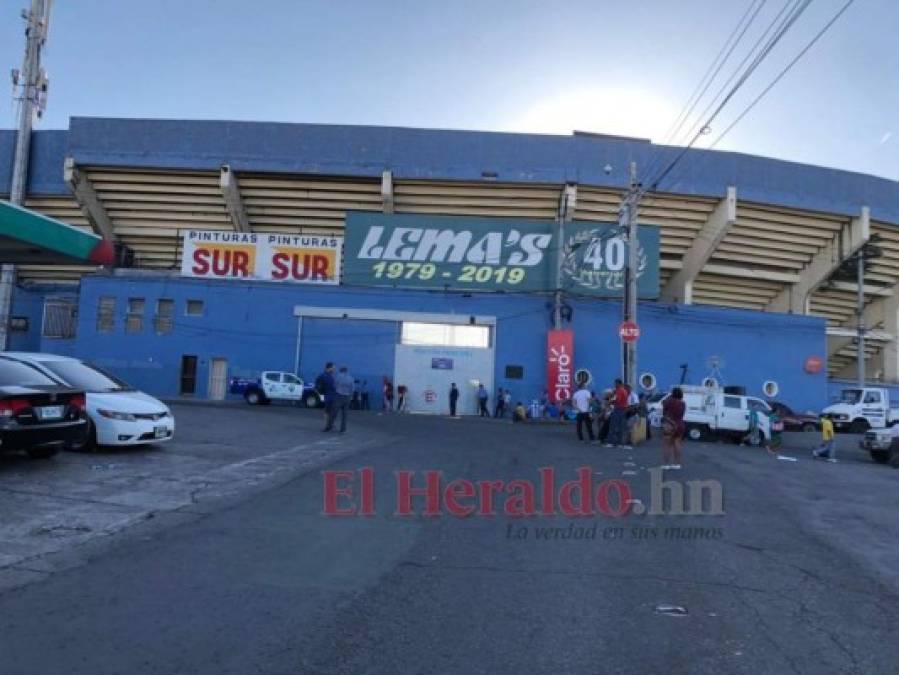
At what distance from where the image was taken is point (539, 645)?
14.1ft

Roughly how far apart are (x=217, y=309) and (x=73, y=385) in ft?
73.2

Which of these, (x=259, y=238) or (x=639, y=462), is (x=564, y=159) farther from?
(x=639, y=462)

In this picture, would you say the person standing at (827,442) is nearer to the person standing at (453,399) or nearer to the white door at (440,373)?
the person standing at (453,399)

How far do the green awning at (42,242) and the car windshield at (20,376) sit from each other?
10.2 feet

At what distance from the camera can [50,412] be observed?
9516 mm

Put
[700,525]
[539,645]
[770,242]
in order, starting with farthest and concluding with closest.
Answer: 1. [770,242]
2. [700,525]
3. [539,645]

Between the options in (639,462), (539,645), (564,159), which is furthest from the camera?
(564,159)

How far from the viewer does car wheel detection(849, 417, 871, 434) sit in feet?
103

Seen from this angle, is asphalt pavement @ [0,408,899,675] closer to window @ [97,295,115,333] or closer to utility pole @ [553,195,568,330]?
utility pole @ [553,195,568,330]

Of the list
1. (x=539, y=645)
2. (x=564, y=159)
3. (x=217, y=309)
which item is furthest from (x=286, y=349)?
(x=539, y=645)

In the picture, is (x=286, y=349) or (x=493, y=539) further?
(x=286, y=349)

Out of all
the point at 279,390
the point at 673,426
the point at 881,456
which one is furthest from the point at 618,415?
the point at 279,390

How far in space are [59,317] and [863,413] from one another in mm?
36885

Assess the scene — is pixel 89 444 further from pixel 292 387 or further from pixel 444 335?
pixel 444 335
